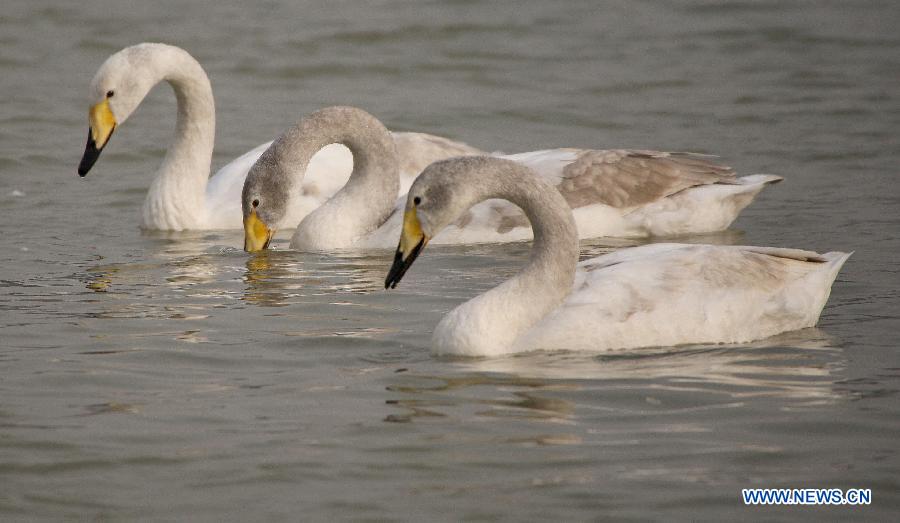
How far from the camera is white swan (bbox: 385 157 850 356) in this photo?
285 inches

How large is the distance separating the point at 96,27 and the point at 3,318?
10606mm

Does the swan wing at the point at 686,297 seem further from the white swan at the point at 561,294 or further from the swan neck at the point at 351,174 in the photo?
the swan neck at the point at 351,174

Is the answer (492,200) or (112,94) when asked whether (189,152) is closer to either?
(112,94)

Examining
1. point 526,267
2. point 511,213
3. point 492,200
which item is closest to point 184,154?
point 492,200

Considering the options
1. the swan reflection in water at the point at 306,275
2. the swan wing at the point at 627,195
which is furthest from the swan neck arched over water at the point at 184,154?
the swan wing at the point at 627,195

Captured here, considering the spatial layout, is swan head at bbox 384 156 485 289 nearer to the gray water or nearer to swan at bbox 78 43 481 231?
the gray water

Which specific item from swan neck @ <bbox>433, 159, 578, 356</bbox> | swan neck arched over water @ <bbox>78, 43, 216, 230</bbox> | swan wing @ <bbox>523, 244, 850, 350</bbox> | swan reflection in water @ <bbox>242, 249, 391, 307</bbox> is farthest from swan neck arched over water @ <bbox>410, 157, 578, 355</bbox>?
swan neck arched over water @ <bbox>78, 43, 216, 230</bbox>

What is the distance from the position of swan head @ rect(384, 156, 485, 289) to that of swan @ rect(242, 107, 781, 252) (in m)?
2.90

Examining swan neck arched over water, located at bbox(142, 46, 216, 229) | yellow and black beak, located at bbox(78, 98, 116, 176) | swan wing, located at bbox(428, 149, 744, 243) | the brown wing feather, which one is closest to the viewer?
swan wing, located at bbox(428, 149, 744, 243)

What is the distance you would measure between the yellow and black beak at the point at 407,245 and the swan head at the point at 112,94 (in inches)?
168

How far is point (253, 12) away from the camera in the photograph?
19.2 meters

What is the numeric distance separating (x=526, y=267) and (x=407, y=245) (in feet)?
1.89

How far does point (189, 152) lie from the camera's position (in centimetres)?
1184

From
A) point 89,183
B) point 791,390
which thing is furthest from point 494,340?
point 89,183
